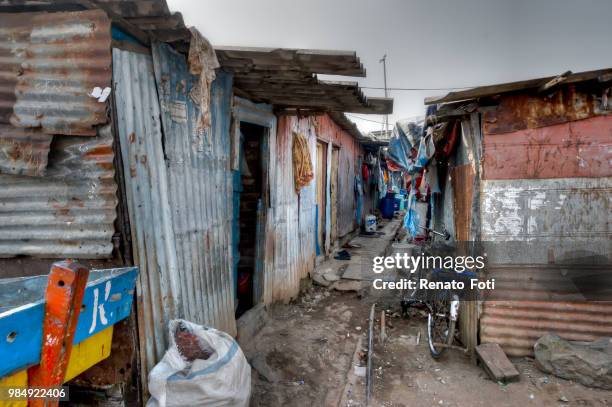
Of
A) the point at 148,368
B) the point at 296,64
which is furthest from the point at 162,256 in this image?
the point at 296,64

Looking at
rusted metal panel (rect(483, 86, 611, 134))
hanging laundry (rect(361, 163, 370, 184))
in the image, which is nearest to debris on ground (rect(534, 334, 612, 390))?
rusted metal panel (rect(483, 86, 611, 134))

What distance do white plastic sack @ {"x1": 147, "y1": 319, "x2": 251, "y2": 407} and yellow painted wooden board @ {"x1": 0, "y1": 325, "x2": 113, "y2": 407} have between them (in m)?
0.63

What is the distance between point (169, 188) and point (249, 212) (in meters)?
2.76

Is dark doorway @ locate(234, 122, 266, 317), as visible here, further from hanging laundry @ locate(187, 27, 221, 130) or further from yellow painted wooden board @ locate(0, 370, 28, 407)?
yellow painted wooden board @ locate(0, 370, 28, 407)

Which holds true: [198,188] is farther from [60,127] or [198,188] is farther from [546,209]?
[546,209]

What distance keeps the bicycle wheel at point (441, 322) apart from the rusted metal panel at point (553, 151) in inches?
72.1

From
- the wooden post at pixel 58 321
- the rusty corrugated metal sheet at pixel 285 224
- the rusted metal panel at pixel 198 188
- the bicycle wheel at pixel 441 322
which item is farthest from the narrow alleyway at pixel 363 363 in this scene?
the wooden post at pixel 58 321

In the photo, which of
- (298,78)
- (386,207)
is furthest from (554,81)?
(386,207)

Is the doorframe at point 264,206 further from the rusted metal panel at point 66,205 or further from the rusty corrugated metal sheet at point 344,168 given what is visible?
the rusty corrugated metal sheet at point 344,168

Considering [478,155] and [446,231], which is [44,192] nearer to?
[478,155]

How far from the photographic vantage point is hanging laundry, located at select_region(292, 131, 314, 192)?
23.3 ft

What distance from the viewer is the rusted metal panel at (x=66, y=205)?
112 inches

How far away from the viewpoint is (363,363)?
4945mm

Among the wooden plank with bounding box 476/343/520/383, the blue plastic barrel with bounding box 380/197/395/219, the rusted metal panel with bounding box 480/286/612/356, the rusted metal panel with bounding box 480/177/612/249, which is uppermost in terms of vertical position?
the rusted metal panel with bounding box 480/177/612/249
